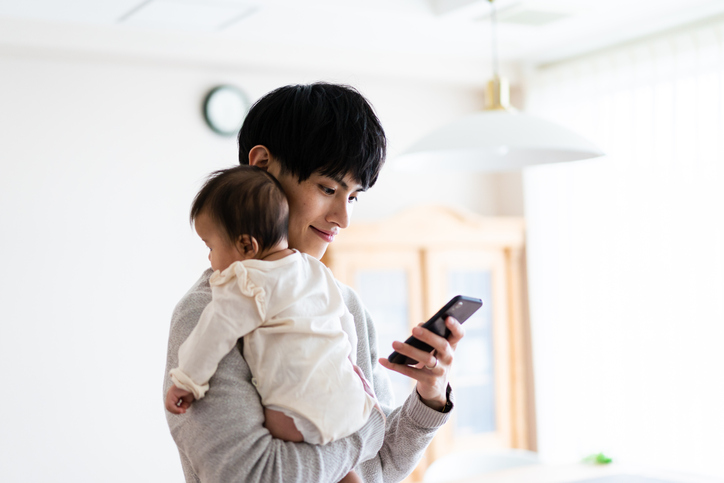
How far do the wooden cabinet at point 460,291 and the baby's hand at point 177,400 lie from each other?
2290 millimetres

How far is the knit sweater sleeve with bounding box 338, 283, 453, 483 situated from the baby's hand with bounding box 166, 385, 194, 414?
0.41 metres

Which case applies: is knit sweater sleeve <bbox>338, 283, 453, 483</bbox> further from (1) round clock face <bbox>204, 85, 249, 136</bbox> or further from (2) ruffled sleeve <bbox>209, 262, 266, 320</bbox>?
(1) round clock face <bbox>204, 85, 249, 136</bbox>

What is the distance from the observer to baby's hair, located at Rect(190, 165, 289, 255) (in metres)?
1.09

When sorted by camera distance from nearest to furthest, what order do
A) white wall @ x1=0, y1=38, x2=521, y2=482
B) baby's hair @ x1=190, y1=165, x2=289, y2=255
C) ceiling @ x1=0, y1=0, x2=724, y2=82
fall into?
baby's hair @ x1=190, y1=165, x2=289, y2=255 → ceiling @ x1=0, y1=0, x2=724, y2=82 → white wall @ x1=0, y1=38, x2=521, y2=482

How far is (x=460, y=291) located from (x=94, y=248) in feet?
5.52

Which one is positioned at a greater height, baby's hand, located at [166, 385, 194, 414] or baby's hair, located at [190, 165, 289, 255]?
baby's hair, located at [190, 165, 289, 255]

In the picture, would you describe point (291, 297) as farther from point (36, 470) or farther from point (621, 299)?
point (621, 299)

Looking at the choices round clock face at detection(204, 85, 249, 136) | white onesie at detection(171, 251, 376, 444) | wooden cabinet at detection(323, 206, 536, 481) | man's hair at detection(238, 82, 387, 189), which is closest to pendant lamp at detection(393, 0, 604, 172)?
man's hair at detection(238, 82, 387, 189)

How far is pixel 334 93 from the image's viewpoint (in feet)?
4.03

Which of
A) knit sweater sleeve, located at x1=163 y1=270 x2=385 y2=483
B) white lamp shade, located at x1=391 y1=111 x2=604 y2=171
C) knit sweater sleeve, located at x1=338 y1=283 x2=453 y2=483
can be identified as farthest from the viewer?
white lamp shade, located at x1=391 y1=111 x2=604 y2=171

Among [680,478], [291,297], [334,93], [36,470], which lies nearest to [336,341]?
[291,297]

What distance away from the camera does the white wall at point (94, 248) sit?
3018 mm

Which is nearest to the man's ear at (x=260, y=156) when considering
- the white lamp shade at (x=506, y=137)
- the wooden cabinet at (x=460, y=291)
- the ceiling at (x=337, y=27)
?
the white lamp shade at (x=506, y=137)

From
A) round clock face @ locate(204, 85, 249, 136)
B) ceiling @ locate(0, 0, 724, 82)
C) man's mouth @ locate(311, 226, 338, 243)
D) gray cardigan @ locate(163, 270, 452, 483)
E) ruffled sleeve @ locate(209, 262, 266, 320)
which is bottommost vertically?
gray cardigan @ locate(163, 270, 452, 483)
